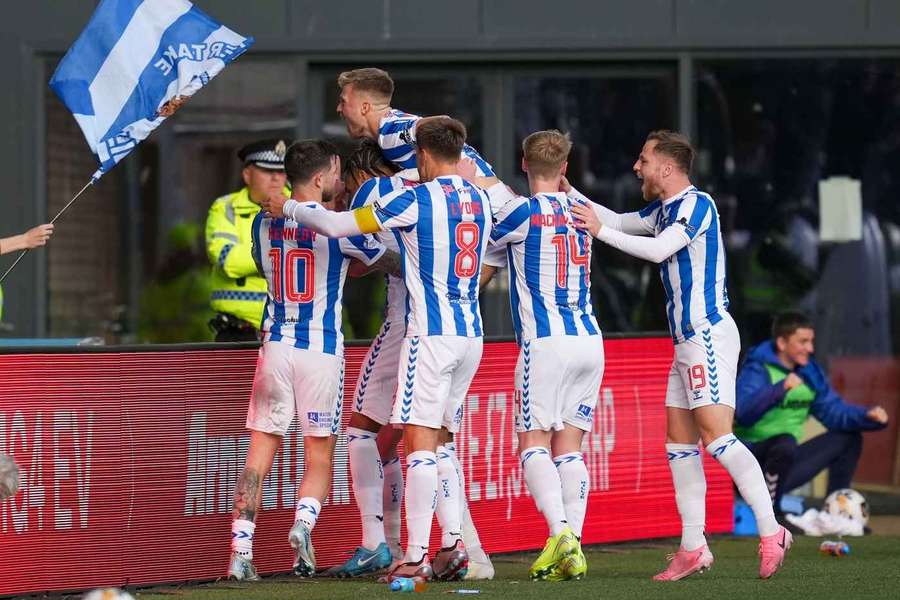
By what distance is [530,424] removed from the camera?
308 inches

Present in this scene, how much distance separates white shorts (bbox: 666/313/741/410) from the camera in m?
7.85

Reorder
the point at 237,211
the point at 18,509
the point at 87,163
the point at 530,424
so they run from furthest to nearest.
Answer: the point at 87,163 < the point at 237,211 < the point at 530,424 < the point at 18,509

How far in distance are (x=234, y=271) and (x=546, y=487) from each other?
2.95 meters

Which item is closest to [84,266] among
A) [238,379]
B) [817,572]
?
[238,379]

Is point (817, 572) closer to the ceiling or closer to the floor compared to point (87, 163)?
closer to the floor

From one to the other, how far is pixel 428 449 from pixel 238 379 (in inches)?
47.1

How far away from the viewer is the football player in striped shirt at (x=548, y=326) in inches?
305

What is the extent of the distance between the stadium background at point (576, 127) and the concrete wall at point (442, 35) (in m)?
0.01

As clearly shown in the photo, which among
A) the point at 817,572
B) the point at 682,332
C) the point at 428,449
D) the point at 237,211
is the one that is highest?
the point at 237,211

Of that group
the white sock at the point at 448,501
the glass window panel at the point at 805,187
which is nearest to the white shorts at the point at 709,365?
the white sock at the point at 448,501

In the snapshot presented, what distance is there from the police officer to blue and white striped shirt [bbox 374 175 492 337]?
2498 millimetres

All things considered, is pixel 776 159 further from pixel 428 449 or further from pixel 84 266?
pixel 428 449

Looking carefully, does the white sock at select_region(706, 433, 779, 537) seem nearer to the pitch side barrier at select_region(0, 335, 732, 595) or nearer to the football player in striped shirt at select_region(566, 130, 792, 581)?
the football player in striped shirt at select_region(566, 130, 792, 581)

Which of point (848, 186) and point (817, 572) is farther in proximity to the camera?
point (848, 186)
